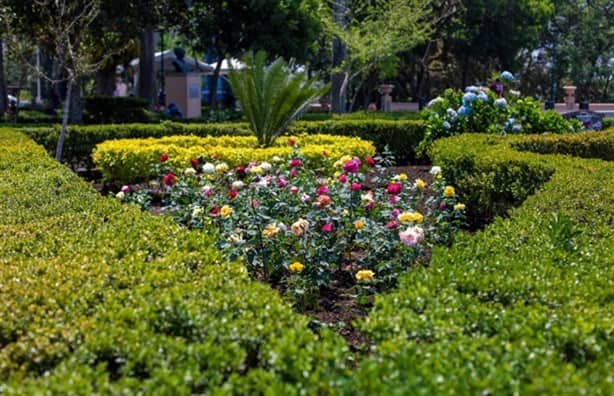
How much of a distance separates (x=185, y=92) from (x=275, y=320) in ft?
72.5

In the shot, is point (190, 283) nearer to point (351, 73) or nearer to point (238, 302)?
point (238, 302)

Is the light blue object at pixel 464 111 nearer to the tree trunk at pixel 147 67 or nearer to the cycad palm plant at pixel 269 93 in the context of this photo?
the cycad palm plant at pixel 269 93

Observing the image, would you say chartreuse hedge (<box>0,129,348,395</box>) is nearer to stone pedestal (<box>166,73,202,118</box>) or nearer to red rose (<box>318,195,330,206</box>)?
red rose (<box>318,195,330,206</box>)

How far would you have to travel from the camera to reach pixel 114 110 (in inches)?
733

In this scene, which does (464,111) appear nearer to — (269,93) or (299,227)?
(269,93)

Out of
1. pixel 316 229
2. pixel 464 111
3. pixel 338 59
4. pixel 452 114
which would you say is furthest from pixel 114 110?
pixel 316 229

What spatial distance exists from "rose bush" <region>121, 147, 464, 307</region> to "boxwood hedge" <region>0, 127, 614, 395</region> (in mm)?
661

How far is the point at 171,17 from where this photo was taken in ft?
66.1

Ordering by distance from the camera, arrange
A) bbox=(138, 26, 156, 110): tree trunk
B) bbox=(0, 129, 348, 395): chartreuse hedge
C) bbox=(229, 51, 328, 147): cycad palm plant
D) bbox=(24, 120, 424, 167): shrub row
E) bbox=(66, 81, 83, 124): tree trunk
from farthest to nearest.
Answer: bbox=(138, 26, 156, 110): tree trunk < bbox=(66, 81, 83, 124): tree trunk < bbox=(24, 120, 424, 167): shrub row < bbox=(229, 51, 328, 147): cycad palm plant < bbox=(0, 129, 348, 395): chartreuse hedge

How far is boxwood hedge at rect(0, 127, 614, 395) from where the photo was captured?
237 centimetres

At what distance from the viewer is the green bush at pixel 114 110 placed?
18.3 metres

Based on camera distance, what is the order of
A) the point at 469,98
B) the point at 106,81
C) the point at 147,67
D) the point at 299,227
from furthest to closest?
the point at 106,81 < the point at 147,67 < the point at 469,98 < the point at 299,227

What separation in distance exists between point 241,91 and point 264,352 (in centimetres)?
848

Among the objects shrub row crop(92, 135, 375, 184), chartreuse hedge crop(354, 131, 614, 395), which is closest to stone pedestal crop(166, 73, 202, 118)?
shrub row crop(92, 135, 375, 184)
